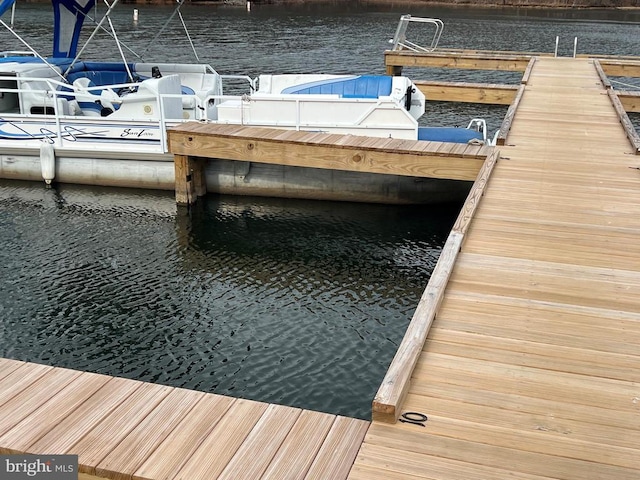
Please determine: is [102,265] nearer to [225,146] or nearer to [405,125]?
[225,146]

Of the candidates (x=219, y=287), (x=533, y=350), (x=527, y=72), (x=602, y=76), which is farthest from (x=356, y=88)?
(x=533, y=350)

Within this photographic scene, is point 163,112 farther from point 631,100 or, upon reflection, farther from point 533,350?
point 631,100

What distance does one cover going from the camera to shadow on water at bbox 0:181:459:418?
7.67 m

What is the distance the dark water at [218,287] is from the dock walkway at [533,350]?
1973mm

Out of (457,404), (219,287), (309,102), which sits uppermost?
(309,102)

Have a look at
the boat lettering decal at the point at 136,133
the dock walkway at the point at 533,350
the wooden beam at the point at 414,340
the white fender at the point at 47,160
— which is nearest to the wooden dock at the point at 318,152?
the boat lettering decal at the point at 136,133

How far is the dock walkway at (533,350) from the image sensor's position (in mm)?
3857

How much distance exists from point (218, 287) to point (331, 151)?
124 inches

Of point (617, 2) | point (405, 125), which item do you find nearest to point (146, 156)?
point (405, 125)

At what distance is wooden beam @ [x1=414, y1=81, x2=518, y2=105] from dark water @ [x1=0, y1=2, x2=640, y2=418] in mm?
7556

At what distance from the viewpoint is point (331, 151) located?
1140 cm

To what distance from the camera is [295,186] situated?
1302 cm

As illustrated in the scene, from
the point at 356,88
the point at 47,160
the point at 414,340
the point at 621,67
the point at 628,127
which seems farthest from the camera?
the point at 621,67

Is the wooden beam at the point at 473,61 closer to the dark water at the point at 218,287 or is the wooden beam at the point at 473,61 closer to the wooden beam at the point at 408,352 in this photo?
the dark water at the point at 218,287
